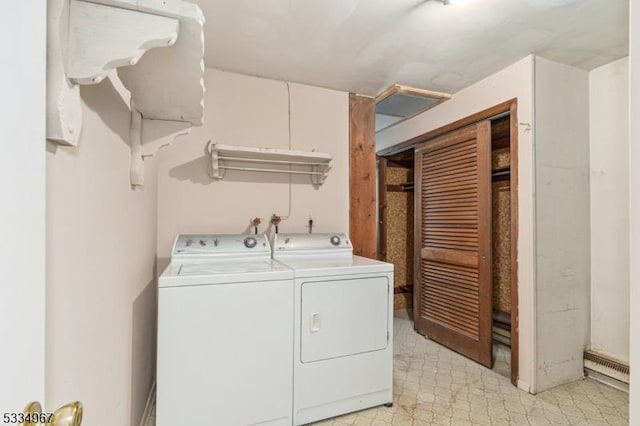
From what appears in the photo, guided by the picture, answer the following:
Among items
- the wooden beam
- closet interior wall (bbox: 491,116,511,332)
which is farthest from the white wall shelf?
closet interior wall (bbox: 491,116,511,332)

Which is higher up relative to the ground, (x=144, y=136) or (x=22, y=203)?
(x=144, y=136)

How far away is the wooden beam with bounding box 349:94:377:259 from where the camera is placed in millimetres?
2912

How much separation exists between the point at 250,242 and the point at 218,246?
22cm

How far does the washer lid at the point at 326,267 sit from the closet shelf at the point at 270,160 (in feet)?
2.57

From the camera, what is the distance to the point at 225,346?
1685 mm

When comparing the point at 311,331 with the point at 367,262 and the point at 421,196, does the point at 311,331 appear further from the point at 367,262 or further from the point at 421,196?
the point at 421,196

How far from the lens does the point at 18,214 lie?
43 cm

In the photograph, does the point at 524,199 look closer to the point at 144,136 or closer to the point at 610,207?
the point at 610,207

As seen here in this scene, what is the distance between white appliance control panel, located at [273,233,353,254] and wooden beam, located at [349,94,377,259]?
1.22 ft

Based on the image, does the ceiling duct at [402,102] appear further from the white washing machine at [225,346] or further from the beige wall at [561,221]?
the white washing machine at [225,346]

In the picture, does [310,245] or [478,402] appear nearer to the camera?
[478,402]

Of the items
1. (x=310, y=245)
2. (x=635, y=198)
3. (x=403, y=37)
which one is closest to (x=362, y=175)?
(x=310, y=245)

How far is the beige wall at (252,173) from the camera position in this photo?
2.42 metres

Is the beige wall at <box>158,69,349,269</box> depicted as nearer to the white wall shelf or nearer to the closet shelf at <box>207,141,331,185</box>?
the closet shelf at <box>207,141,331,185</box>
